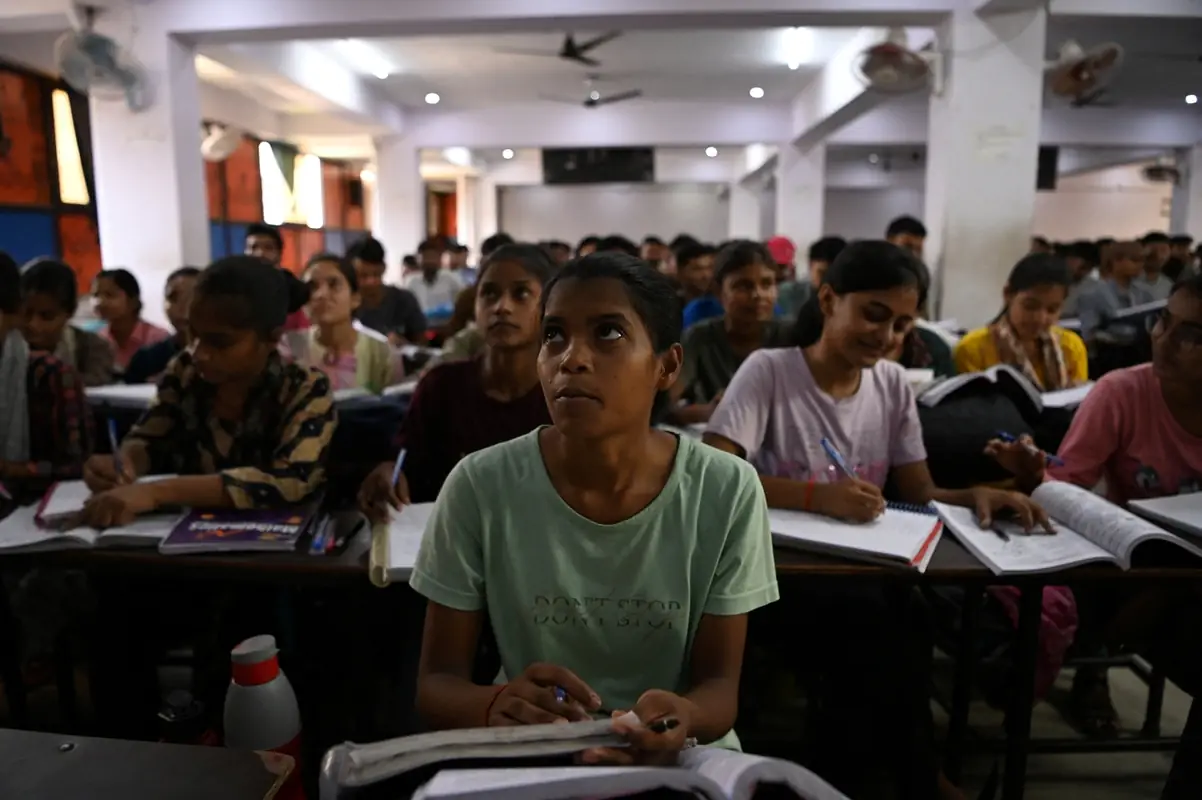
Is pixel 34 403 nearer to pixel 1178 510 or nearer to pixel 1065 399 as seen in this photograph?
pixel 1178 510

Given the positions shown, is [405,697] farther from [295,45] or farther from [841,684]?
[295,45]

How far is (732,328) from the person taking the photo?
9.48 feet

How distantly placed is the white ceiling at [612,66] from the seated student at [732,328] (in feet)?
12.9

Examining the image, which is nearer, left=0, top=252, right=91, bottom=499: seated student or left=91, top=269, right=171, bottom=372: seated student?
left=0, top=252, right=91, bottom=499: seated student

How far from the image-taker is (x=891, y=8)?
191 inches

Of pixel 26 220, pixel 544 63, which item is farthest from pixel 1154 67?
pixel 26 220

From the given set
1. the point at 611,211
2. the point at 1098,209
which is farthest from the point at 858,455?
the point at 1098,209

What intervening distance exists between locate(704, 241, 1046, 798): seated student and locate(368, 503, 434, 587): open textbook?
649 mm

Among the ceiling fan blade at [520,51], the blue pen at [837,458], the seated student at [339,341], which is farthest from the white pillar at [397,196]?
the blue pen at [837,458]

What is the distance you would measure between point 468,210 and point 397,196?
265 inches

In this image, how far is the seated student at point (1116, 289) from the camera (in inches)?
195

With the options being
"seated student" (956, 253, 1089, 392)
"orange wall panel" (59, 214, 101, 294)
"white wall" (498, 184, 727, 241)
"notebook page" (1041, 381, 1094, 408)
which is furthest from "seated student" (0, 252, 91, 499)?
"white wall" (498, 184, 727, 241)

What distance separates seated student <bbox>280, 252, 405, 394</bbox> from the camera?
10.2ft

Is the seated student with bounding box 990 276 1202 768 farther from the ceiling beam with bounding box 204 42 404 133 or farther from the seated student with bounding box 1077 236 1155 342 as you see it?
the ceiling beam with bounding box 204 42 404 133
